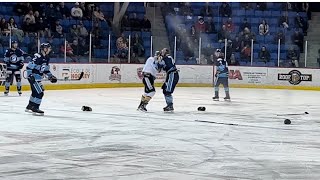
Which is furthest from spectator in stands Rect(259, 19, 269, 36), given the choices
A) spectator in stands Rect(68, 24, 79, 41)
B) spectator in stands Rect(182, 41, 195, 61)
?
spectator in stands Rect(68, 24, 79, 41)

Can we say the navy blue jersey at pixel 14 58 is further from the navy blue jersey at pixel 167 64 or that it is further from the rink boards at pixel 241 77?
the navy blue jersey at pixel 167 64

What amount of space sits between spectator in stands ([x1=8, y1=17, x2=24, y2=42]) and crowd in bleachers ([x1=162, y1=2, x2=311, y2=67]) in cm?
562

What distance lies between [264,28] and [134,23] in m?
4.76

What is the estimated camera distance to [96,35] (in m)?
22.2

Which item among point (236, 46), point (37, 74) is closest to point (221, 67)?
point (236, 46)

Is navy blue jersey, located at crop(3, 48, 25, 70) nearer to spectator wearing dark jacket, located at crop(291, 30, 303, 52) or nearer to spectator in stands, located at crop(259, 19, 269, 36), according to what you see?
spectator in stands, located at crop(259, 19, 269, 36)

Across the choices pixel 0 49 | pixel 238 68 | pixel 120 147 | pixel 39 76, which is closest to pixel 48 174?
pixel 120 147

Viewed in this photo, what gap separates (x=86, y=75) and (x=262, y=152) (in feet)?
47.0

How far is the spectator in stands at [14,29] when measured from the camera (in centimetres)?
1998

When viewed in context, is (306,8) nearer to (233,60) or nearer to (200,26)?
(233,60)

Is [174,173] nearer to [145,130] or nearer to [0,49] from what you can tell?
[145,130]

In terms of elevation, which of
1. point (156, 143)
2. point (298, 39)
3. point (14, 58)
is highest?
point (298, 39)

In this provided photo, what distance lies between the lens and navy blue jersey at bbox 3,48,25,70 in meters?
18.0

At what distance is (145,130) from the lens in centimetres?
1009
